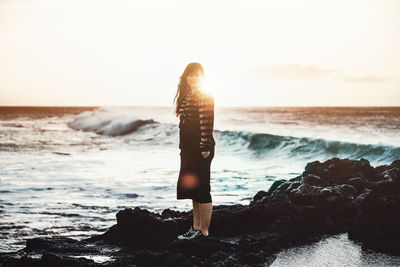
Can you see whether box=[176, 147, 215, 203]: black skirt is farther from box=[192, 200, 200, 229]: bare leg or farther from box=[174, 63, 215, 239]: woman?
box=[192, 200, 200, 229]: bare leg

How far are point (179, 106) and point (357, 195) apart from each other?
3635mm

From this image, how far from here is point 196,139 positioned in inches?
229

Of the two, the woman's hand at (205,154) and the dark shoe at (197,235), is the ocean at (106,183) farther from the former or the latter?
the woman's hand at (205,154)

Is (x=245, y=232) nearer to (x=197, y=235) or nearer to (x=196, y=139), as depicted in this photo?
(x=197, y=235)

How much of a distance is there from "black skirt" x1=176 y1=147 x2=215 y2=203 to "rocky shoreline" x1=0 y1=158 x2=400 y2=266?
53 cm

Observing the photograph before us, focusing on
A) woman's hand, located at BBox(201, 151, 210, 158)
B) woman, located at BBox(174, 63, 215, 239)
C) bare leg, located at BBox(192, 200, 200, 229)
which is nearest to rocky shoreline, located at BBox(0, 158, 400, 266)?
bare leg, located at BBox(192, 200, 200, 229)

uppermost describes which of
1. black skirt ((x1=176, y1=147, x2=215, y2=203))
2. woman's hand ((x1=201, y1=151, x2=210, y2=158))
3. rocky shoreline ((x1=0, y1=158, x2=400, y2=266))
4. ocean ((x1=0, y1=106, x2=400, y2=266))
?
woman's hand ((x1=201, y1=151, x2=210, y2=158))

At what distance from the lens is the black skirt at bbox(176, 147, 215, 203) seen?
19.2 feet

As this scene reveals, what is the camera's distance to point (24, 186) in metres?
11.9

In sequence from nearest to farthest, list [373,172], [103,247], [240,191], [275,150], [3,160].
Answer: [103,247] < [373,172] < [240,191] < [3,160] < [275,150]

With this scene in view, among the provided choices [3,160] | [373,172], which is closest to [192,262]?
[373,172]

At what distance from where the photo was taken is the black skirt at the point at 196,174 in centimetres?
586

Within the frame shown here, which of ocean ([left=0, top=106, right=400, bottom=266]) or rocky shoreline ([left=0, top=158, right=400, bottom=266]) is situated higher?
rocky shoreline ([left=0, top=158, right=400, bottom=266])

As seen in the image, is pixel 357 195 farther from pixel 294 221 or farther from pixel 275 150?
pixel 275 150
